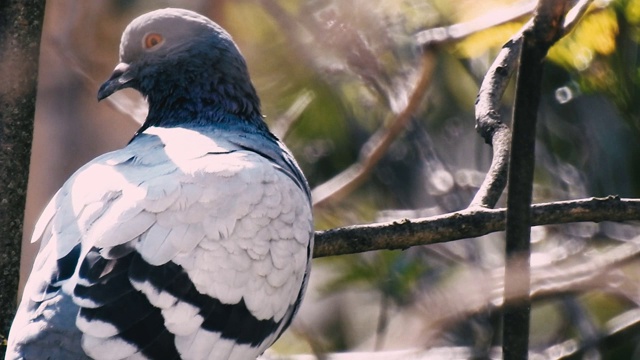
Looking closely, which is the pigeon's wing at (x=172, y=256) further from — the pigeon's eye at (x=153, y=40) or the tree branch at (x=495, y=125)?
the pigeon's eye at (x=153, y=40)

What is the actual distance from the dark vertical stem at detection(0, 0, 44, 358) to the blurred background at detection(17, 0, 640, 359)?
8.15 ft

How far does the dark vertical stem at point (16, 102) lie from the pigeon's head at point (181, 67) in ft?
3.87

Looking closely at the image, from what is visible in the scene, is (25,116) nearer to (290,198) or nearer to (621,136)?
(290,198)

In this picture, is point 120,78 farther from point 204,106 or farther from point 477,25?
point 477,25

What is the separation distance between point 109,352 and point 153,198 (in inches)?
25.6

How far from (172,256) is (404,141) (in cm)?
457

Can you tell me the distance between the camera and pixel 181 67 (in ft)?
15.7

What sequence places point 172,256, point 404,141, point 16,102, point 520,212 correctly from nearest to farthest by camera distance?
point 520,212 → point 172,256 → point 16,102 → point 404,141

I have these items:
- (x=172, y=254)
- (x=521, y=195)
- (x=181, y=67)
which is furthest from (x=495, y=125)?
(x=181, y=67)

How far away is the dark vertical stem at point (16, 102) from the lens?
3432mm

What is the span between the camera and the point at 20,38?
3.52m

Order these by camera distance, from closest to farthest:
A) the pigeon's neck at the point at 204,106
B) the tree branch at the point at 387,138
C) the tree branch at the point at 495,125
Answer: the tree branch at the point at 495,125, the pigeon's neck at the point at 204,106, the tree branch at the point at 387,138

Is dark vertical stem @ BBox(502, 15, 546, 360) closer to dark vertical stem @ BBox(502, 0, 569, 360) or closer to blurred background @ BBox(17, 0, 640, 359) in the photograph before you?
dark vertical stem @ BBox(502, 0, 569, 360)

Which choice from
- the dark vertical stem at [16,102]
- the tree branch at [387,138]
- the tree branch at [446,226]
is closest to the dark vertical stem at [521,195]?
the tree branch at [446,226]
